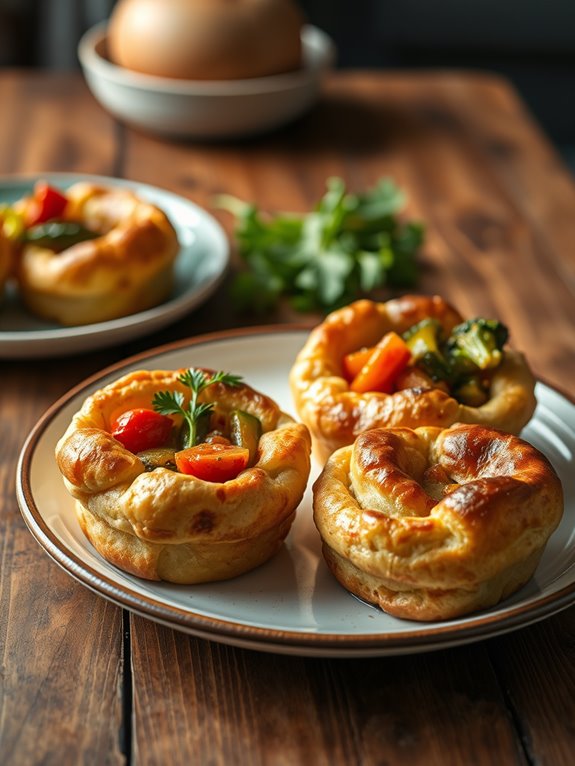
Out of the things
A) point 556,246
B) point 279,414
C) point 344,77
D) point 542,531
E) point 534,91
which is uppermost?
point 542,531

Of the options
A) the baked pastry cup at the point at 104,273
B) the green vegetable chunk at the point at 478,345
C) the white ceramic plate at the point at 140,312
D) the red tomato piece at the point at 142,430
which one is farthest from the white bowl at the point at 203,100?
the red tomato piece at the point at 142,430

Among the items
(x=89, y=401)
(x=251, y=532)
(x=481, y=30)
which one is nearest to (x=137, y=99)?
(x=89, y=401)

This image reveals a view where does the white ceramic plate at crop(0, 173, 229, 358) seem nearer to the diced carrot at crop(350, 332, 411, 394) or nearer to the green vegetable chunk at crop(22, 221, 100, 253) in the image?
the green vegetable chunk at crop(22, 221, 100, 253)

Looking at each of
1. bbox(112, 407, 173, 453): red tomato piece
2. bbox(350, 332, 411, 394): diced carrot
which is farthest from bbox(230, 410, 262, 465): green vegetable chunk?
bbox(350, 332, 411, 394): diced carrot

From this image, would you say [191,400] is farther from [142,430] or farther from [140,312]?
[140,312]

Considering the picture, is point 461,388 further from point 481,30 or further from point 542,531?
point 481,30

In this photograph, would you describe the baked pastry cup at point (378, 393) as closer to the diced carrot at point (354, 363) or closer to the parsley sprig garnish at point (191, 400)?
the diced carrot at point (354, 363)
